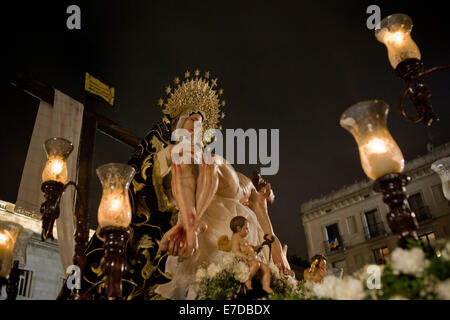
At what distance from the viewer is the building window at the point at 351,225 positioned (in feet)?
90.6

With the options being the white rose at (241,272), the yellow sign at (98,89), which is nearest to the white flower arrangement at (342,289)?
the white rose at (241,272)

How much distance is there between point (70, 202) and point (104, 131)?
2077 millimetres

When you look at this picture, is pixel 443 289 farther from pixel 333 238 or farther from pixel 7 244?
pixel 333 238

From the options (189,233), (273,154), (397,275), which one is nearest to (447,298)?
(397,275)

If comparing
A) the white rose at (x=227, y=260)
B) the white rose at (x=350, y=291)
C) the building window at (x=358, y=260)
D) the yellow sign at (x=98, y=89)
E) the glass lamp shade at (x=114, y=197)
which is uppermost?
the building window at (x=358, y=260)

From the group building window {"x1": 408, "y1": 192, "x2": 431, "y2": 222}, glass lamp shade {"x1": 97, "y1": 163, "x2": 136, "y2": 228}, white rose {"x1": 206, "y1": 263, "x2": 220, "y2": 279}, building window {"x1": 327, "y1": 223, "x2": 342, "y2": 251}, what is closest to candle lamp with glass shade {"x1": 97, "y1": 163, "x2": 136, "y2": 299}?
glass lamp shade {"x1": 97, "y1": 163, "x2": 136, "y2": 228}

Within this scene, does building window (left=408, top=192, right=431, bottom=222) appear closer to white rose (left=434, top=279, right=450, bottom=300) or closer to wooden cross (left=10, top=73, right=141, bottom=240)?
wooden cross (left=10, top=73, right=141, bottom=240)

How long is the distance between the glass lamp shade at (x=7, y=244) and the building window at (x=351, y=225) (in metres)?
26.7

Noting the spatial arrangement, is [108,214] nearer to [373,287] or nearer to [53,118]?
[373,287]

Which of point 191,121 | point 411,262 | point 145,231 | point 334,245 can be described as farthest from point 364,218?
point 411,262

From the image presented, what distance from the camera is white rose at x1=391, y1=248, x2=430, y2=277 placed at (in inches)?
78.2

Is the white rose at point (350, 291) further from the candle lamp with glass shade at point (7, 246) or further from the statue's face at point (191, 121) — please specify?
the statue's face at point (191, 121)

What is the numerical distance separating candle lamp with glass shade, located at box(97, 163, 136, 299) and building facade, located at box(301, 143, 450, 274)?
23.8m

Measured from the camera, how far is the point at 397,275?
2090 millimetres
